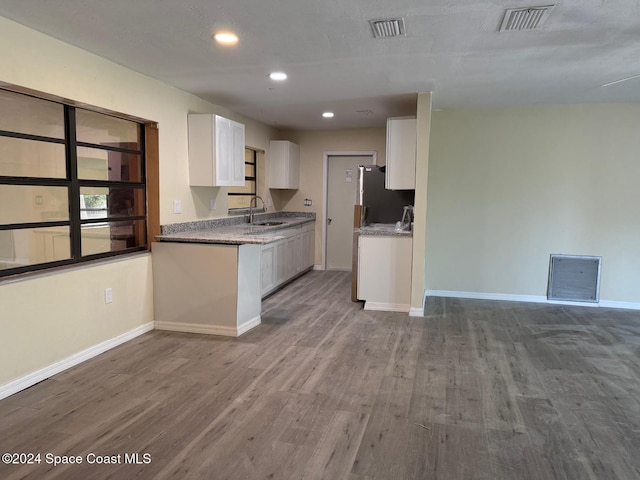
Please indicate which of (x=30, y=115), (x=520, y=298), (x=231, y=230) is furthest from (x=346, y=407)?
(x=520, y=298)

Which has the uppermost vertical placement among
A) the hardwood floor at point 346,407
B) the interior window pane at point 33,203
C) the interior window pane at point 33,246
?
the interior window pane at point 33,203

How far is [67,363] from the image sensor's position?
3297 millimetres

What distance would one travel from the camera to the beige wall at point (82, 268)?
2857 mm

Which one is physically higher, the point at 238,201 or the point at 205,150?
the point at 205,150

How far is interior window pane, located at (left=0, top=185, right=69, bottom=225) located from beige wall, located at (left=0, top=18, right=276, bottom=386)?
1.42ft

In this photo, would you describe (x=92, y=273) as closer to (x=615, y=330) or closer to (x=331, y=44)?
(x=331, y=44)

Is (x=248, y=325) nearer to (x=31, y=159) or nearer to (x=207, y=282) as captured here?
(x=207, y=282)

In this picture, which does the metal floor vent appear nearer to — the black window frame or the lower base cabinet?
the lower base cabinet

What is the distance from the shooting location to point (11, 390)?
9.43 feet

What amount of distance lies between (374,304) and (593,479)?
10.2ft

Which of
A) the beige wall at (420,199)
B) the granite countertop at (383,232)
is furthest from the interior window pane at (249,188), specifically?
the beige wall at (420,199)

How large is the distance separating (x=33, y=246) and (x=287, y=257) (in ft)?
11.5

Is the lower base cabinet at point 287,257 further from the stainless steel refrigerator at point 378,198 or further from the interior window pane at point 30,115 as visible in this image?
the interior window pane at point 30,115

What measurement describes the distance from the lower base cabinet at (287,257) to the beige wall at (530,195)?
196 cm
